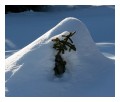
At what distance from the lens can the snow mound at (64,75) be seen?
5352mm

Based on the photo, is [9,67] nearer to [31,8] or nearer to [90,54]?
[90,54]

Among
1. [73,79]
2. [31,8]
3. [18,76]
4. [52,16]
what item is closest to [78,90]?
[73,79]

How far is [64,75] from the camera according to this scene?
5.56m

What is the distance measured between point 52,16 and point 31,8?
4.91 ft

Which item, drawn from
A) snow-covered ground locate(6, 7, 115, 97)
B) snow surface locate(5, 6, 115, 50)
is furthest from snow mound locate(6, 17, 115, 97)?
snow surface locate(5, 6, 115, 50)

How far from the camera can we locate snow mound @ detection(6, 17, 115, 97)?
17.6 feet

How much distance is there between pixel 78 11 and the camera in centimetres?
1567

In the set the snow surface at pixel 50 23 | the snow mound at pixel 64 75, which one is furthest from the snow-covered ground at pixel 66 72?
the snow surface at pixel 50 23

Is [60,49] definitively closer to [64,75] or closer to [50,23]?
[64,75]

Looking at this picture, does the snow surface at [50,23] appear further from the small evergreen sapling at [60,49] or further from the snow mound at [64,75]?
the small evergreen sapling at [60,49]

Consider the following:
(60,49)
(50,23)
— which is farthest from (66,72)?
(50,23)

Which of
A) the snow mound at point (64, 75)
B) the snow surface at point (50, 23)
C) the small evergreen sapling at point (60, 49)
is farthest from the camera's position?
the snow surface at point (50, 23)

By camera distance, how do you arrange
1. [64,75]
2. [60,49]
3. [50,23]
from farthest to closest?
[50,23], [64,75], [60,49]

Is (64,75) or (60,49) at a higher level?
(60,49)
